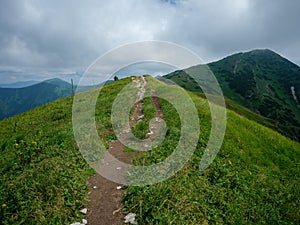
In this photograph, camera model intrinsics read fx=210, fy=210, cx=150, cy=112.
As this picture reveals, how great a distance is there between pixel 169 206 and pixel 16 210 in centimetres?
487

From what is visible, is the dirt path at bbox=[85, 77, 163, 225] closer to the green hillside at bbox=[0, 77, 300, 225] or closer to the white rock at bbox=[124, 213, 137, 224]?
the white rock at bbox=[124, 213, 137, 224]

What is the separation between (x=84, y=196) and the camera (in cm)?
772

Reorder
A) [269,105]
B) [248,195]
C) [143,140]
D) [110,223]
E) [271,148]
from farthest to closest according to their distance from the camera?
[269,105] < [271,148] < [143,140] < [248,195] < [110,223]

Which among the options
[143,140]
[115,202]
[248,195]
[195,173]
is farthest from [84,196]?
[248,195]

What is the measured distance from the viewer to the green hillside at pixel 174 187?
6.75m

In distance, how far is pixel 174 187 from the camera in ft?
26.0

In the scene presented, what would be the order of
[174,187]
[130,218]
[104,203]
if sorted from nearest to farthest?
[130,218] < [104,203] < [174,187]

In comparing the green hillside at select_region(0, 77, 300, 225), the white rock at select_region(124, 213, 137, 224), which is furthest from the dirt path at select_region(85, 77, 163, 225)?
the green hillside at select_region(0, 77, 300, 225)

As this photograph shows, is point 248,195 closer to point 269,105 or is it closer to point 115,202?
point 115,202

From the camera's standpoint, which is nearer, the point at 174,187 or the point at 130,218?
the point at 130,218

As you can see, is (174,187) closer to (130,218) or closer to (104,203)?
(130,218)

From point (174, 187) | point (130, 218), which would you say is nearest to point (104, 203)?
point (130, 218)

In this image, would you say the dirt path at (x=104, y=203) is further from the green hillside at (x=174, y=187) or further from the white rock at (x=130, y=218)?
the green hillside at (x=174, y=187)

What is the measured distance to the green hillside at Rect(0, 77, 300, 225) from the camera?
6750 millimetres
